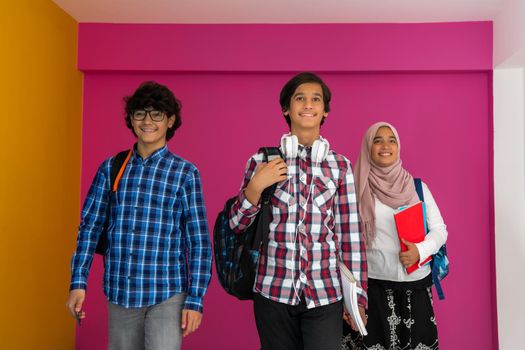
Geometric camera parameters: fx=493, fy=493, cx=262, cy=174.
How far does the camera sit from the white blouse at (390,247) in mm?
2414

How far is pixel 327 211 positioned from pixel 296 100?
0.47 metres

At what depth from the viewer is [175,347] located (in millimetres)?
1931

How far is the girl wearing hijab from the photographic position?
2.39m

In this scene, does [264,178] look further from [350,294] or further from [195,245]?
[350,294]

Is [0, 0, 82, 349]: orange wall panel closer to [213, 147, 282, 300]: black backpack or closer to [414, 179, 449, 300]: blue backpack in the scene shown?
[213, 147, 282, 300]: black backpack

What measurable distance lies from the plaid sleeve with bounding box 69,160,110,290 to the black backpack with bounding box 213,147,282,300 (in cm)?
49

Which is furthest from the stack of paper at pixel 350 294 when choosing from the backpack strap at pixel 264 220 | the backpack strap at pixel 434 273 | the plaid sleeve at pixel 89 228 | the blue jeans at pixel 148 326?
the plaid sleeve at pixel 89 228

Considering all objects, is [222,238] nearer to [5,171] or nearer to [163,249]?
[163,249]

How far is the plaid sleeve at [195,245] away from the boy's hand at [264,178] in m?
0.26

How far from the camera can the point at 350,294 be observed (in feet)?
5.96

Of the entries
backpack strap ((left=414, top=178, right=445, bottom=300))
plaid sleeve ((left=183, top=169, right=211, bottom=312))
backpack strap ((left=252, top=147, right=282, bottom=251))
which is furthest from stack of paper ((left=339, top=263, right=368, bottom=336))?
backpack strap ((left=414, top=178, right=445, bottom=300))

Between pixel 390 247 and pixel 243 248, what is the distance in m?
0.90

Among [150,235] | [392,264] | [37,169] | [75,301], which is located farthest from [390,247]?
[37,169]

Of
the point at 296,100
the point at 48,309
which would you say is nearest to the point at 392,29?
the point at 296,100
